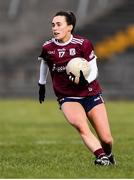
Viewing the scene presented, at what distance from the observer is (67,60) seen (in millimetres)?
8875

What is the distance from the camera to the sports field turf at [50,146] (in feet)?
27.1

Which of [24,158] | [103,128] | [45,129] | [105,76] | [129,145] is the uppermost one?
[103,128]

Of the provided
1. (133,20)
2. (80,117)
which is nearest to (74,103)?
(80,117)

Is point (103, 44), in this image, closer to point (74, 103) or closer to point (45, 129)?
point (45, 129)

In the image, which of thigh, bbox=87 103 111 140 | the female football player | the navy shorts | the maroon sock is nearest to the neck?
the female football player

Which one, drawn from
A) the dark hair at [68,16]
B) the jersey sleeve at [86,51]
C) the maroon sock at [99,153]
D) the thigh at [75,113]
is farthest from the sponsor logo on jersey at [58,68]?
the maroon sock at [99,153]

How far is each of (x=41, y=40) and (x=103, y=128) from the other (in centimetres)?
2125

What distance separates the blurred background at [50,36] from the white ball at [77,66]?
19.5 m

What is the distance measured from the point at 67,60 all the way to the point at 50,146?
11.7 feet

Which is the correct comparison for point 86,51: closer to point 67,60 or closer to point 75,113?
point 67,60

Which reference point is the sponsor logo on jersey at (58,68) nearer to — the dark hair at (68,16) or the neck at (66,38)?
the neck at (66,38)

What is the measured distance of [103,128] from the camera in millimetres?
8953

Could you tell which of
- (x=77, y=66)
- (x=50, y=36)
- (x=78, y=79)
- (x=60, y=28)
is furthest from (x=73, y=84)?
(x=50, y=36)

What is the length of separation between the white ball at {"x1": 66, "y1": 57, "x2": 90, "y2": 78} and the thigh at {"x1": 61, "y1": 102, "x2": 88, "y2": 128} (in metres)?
0.39
